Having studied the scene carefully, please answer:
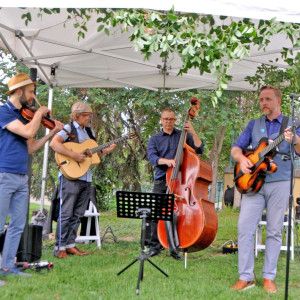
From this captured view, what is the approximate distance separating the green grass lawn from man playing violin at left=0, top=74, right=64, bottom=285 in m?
0.37

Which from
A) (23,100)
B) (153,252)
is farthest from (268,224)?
(23,100)

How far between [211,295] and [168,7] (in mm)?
2472

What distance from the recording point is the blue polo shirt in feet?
13.0

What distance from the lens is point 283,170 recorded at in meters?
3.98

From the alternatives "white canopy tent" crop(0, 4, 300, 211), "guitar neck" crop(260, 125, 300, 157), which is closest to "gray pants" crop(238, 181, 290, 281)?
"guitar neck" crop(260, 125, 300, 157)

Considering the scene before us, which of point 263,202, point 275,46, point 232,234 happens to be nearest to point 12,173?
point 263,202

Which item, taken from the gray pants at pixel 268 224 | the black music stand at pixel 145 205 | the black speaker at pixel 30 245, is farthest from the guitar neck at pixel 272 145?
the black speaker at pixel 30 245

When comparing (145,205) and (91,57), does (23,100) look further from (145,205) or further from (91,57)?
(91,57)

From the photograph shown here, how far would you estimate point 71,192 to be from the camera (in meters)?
5.46

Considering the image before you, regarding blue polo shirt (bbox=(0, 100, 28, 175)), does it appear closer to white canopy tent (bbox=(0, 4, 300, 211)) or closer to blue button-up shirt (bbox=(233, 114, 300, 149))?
white canopy tent (bbox=(0, 4, 300, 211))

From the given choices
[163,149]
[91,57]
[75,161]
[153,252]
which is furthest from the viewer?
[91,57]

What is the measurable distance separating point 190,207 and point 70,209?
172 centimetres

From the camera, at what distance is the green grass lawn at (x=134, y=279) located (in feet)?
12.0

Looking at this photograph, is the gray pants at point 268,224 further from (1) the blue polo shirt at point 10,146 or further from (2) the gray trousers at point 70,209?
(2) the gray trousers at point 70,209
